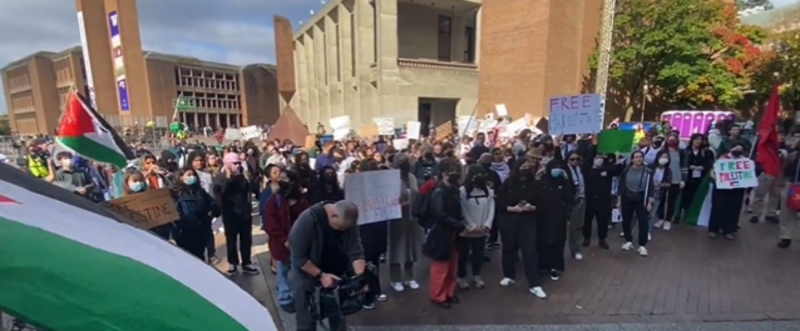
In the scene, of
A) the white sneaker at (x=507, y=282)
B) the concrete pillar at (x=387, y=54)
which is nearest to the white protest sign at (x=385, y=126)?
the concrete pillar at (x=387, y=54)

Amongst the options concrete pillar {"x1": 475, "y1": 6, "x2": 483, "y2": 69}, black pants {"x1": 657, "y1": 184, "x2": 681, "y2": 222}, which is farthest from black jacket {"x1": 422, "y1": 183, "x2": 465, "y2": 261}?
concrete pillar {"x1": 475, "y1": 6, "x2": 483, "y2": 69}

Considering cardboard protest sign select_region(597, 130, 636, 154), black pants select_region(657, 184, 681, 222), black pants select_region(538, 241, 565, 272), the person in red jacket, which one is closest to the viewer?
the person in red jacket

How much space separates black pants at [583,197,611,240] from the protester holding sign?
6.63 feet

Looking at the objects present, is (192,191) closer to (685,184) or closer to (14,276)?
(14,276)

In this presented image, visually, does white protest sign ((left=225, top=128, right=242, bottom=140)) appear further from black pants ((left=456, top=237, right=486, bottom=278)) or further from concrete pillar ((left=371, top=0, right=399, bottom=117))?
black pants ((left=456, top=237, right=486, bottom=278))

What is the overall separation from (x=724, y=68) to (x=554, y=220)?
24.7m

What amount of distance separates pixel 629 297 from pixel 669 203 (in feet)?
11.2

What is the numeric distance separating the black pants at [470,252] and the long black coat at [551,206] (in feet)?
2.34

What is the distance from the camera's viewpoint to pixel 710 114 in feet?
63.3

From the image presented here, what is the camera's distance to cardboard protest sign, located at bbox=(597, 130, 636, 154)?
6320 millimetres

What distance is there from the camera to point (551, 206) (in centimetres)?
482

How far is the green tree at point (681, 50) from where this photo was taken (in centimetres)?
2189

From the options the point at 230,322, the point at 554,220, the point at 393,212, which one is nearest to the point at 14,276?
the point at 230,322

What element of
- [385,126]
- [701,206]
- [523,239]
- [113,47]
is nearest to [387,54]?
[385,126]
